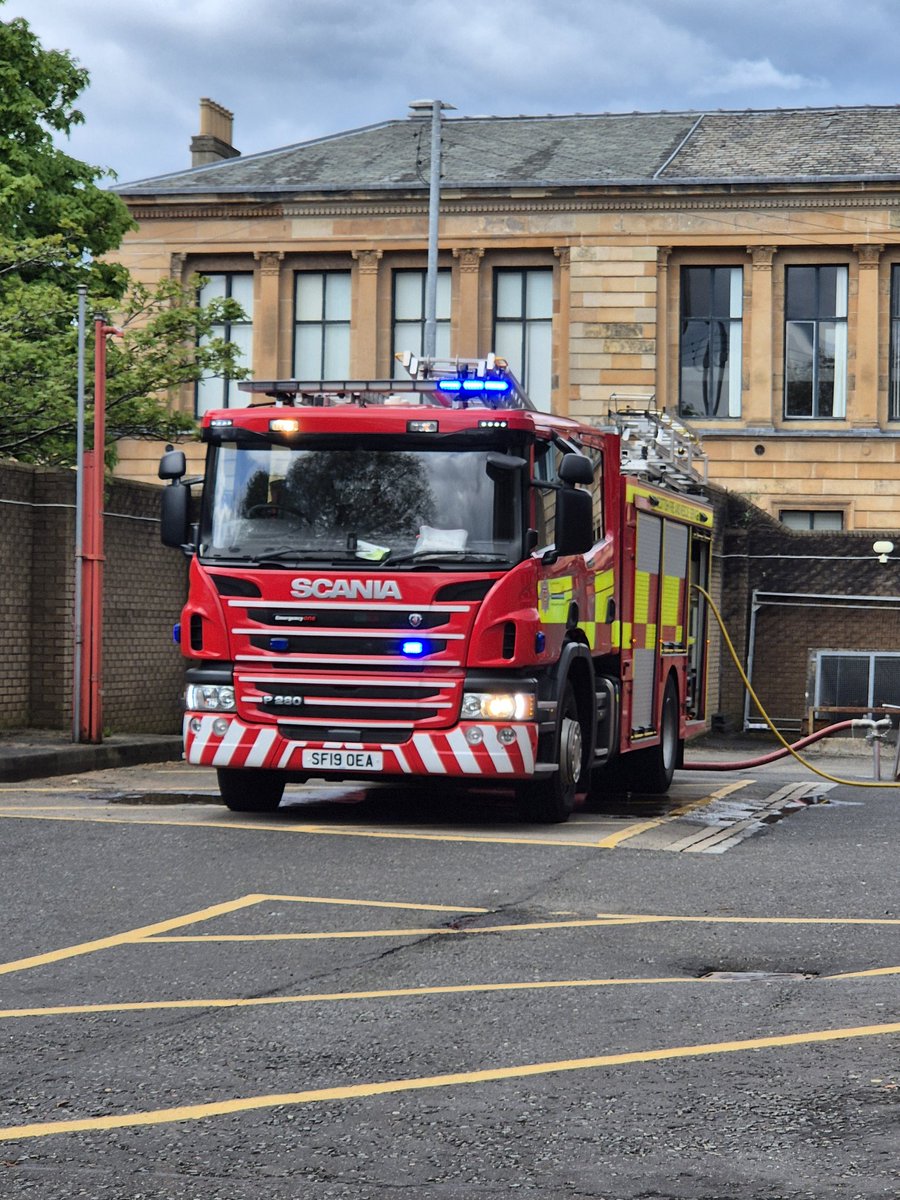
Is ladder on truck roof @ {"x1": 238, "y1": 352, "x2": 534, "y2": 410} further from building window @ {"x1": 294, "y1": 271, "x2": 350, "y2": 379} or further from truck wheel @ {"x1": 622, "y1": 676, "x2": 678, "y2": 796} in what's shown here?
building window @ {"x1": 294, "y1": 271, "x2": 350, "y2": 379}

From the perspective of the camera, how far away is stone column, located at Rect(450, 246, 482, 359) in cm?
4606

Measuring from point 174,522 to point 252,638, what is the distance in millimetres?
1121

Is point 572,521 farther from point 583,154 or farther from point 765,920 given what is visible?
point 583,154

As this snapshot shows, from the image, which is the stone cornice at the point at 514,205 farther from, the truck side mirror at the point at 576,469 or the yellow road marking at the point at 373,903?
the yellow road marking at the point at 373,903

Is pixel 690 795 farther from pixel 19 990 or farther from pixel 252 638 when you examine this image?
pixel 19 990

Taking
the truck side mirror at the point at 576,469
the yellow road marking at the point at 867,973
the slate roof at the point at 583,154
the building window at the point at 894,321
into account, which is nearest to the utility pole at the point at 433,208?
the slate roof at the point at 583,154

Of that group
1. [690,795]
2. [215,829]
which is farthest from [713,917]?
[690,795]

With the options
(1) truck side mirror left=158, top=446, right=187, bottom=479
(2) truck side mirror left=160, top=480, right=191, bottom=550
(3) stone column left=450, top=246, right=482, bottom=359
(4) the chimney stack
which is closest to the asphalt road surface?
(2) truck side mirror left=160, top=480, right=191, bottom=550

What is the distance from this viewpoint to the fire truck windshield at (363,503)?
13.4 meters

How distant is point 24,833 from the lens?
41.5 ft

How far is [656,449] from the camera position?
18.3 metres

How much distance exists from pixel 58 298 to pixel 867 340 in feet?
85.9

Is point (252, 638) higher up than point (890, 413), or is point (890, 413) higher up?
point (890, 413)

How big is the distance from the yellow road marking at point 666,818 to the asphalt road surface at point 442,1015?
0.40 ft
